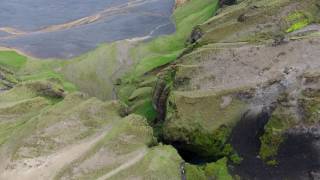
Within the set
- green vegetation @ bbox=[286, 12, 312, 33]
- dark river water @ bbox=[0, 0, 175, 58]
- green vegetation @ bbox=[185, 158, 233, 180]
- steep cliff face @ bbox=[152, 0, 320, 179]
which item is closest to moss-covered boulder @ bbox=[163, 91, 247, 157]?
steep cliff face @ bbox=[152, 0, 320, 179]

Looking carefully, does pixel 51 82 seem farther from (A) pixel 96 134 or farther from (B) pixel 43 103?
(A) pixel 96 134

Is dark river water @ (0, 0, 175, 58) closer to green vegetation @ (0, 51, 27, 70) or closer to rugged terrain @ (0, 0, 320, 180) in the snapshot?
green vegetation @ (0, 51, 27, 70)

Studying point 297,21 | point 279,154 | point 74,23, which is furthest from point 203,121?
point 74,23

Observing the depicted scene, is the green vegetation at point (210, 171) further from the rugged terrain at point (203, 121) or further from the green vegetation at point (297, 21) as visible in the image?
the green vegetation at point (297, 21)

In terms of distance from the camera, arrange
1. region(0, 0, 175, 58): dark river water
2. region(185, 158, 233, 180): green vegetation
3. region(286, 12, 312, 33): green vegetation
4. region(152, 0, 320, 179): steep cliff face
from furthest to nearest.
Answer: region(0, 0, 175, 58): dark river water
region(286, 12, 312, 33): green vegetation
region(185, 158, 233, 180): green vegetation
region(152, 0, 320, 179): steep cliff face

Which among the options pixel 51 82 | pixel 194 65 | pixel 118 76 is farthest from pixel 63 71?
pixel 194 65

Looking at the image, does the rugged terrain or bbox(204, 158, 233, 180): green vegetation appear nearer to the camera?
the rugged terrain

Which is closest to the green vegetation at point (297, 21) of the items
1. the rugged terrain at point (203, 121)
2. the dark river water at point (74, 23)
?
the rugged terrain at point (203, 121)
